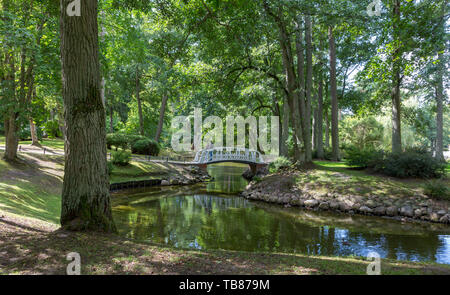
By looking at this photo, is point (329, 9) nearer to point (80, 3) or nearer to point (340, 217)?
point (340, 217)

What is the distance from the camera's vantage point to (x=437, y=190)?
1127cm

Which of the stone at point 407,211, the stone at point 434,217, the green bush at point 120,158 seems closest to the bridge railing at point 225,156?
the green bush at point 120,158

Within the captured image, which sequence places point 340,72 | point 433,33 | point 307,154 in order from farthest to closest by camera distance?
1. point 340,72
2. point 307,154
3. point 433,33

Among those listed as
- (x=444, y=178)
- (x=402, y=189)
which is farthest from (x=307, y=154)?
(x=444, y=178)

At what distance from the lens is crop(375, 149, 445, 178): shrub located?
518 inches

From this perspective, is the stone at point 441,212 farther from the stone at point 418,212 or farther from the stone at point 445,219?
the stone at point 418,212

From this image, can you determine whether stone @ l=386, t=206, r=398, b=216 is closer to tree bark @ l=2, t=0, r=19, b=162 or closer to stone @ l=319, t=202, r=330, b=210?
stone @ l=319, t=202, r=330, b=210

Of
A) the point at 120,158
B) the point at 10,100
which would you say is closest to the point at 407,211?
the point at 120,158

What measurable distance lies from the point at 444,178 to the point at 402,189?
7.62ft

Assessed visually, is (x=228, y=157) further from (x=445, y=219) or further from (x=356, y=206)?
(x=445, y=219)

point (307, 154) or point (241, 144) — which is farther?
point (241, 144)

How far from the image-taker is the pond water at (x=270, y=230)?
25.0 feet
